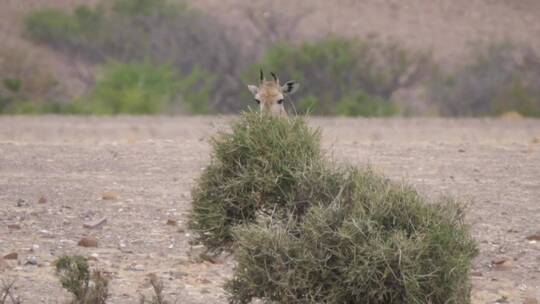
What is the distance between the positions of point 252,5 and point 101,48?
796 centimetres

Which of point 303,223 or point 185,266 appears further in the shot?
point 185,266

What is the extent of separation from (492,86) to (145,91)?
9157 mm

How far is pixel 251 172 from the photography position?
28.4ft

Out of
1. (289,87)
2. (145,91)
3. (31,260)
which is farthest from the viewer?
(145,91)

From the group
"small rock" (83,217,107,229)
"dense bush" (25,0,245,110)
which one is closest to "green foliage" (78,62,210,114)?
"dense bush" (25,0,245,110)

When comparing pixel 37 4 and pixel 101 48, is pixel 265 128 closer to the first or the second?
pixel 101 48

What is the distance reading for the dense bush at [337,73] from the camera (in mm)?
32816

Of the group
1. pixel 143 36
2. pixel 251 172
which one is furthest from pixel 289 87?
pixel 143 36

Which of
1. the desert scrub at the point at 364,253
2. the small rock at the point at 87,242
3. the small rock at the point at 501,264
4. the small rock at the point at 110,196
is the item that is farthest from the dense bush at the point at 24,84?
the desert scrub at the point at 364,253

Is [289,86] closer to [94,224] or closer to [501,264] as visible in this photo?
[94,224]

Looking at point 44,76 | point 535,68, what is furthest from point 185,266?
point 535,68

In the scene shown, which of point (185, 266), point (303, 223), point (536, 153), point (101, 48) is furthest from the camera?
point (101, 48)

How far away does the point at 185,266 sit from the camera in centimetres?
1044

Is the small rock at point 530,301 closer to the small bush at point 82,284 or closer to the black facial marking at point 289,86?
the small bush at point 82,284
